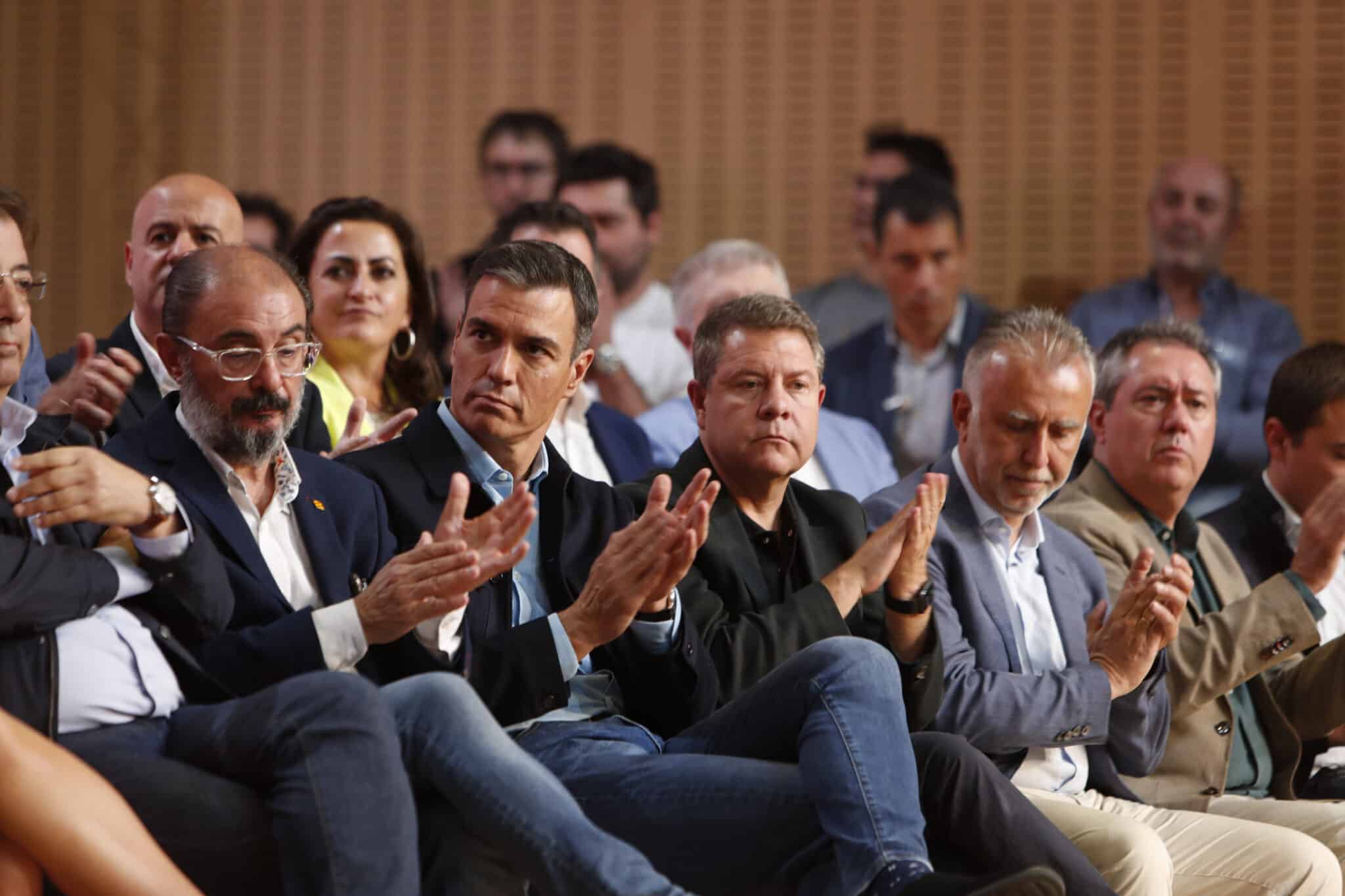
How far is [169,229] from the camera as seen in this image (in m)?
3.21

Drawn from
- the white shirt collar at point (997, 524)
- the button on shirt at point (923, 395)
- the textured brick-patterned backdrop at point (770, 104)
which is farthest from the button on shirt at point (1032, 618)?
the textured brick-patterned backdrop at point (770, 104)

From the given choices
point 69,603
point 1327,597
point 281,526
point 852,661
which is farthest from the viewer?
point 1327,597

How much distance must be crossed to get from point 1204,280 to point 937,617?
243 centimetres

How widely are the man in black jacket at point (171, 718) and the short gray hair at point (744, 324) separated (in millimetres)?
967

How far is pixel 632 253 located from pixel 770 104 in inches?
36.9

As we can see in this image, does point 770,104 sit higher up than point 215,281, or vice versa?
point 770,104

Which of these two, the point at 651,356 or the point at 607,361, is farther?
the point at 651,356

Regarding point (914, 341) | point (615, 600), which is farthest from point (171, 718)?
point (914, 341)

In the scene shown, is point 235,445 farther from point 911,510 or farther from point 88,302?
point 88,302

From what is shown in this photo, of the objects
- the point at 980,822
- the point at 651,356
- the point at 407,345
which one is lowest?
the point at 980,822

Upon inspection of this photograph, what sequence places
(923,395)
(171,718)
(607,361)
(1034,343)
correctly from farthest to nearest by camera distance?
(923,395) < (607,361) < (1034,343) < (171,718)

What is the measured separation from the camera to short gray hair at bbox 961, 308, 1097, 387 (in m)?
2.92

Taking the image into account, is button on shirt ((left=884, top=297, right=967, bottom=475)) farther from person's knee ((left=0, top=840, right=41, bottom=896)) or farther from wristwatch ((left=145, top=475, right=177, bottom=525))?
person's knee ((left=0, top=840, right=41, bottom=896))

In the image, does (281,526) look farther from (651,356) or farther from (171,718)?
(651,356)
